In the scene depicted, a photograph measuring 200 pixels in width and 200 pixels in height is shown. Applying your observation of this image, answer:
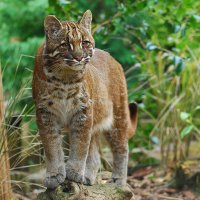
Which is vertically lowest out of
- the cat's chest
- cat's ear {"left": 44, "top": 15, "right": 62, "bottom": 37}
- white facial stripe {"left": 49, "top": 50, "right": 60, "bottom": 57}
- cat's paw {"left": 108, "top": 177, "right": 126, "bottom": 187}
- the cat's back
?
cat's paw {"left": 108, "top": 177, "right": 126, "bottom": 187}

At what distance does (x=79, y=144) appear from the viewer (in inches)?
193

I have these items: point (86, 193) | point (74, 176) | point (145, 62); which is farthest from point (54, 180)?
point (145, 62)

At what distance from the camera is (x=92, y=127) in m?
5.26

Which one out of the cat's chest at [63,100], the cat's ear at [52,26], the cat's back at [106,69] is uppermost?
the cat's ear at [52,26]

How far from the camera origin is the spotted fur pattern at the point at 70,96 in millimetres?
4602

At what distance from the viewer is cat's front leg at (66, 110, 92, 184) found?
4898 millimetres

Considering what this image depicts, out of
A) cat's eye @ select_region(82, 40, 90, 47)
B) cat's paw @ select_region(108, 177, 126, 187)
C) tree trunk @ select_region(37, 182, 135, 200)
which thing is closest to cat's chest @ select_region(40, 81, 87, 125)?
cat's eye @ select_region(82, 40, 90, 47)

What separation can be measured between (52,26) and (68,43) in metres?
0.21

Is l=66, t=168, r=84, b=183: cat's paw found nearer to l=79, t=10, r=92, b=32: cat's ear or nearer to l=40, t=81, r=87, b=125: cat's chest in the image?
l=40, t=81, r=87, b=125: cat's chest

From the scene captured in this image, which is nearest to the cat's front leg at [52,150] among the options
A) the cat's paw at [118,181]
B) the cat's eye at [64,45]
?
the cat's eye at [64,45]

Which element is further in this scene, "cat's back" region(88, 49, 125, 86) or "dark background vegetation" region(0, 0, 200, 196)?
"dark background vegetation" region(0, 0, 200, 196)

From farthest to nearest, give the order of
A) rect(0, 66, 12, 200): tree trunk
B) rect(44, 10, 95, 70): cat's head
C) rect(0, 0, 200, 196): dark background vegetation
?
1. rect(0, 0, 200, 196): dark background vegetation
2. rect(0, 66, 12, 200): tree trunk
3. rect(44, 10, 95, 70): cat's head

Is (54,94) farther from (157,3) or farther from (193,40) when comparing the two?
(193,40)

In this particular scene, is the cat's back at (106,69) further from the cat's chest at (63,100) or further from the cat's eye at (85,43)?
the cat's eye at (85,43)
